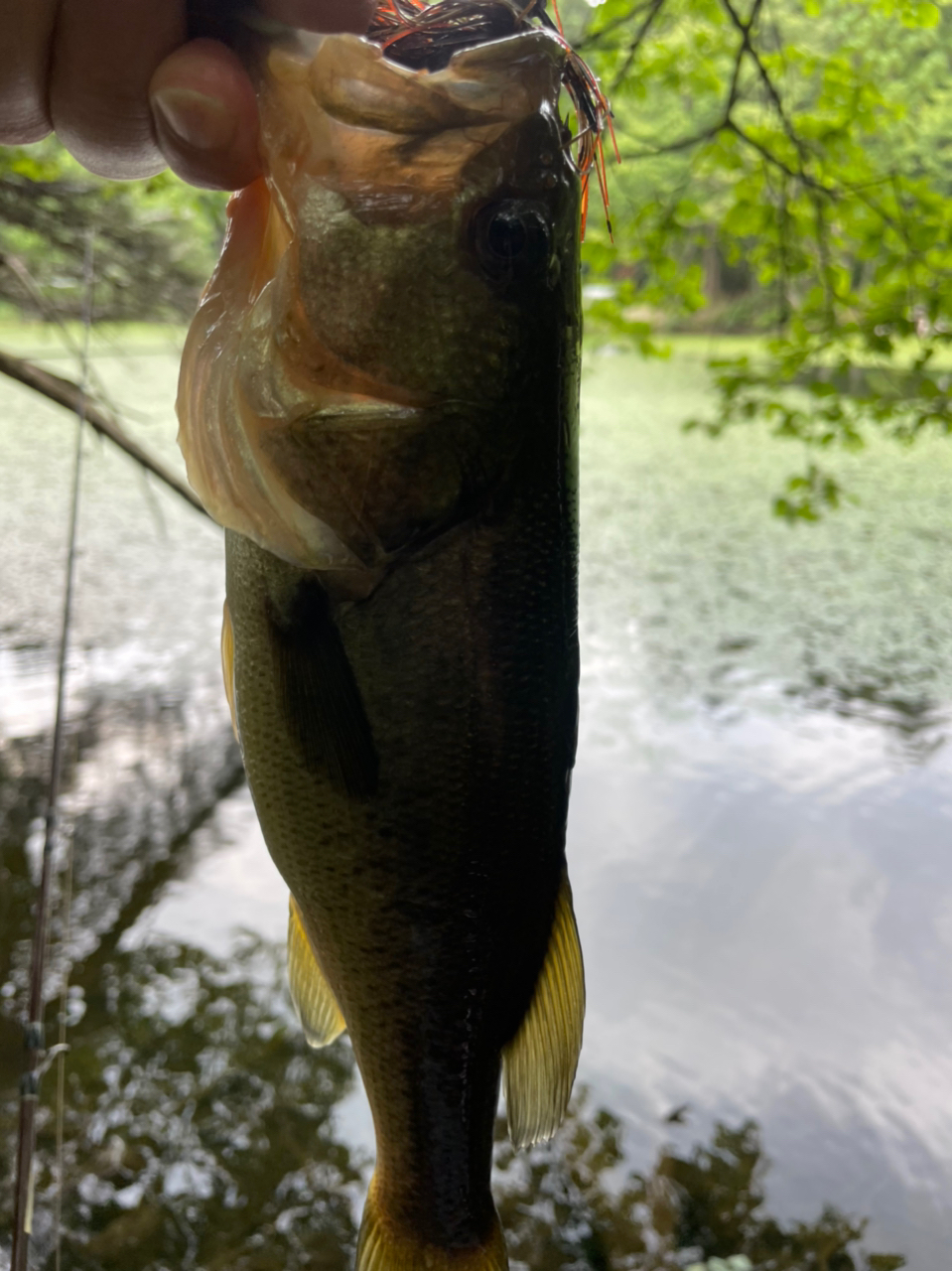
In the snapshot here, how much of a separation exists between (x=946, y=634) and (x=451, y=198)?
825 cm

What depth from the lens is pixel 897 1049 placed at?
13.4 feet

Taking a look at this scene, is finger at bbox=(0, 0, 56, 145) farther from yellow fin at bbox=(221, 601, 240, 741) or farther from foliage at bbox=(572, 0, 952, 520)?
foliage at bbox=(572, 0, 952, 520)

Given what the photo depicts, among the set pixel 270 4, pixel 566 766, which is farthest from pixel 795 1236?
pixel 270 4

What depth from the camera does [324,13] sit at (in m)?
0.94

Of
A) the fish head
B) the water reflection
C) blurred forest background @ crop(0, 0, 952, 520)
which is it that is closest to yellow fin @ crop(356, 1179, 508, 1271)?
the fish head

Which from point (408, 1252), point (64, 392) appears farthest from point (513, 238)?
point (64, 392)

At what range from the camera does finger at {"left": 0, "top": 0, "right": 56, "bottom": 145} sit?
1.06 metres

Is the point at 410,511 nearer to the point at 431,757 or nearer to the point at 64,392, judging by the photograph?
the point at 431,757

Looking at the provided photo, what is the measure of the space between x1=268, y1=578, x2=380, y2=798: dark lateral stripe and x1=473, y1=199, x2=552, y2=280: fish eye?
1.28 ft

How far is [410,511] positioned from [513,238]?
0.99 feet

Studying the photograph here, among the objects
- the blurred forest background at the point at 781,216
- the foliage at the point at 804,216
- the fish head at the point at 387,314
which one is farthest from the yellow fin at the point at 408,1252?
the foliage at the point at 804,216

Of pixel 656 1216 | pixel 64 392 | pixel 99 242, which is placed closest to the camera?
pixel 656 1216

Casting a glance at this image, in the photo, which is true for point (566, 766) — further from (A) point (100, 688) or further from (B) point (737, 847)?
(A) point (100, 688)

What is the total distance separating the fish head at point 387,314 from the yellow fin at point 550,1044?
1.69 feet
